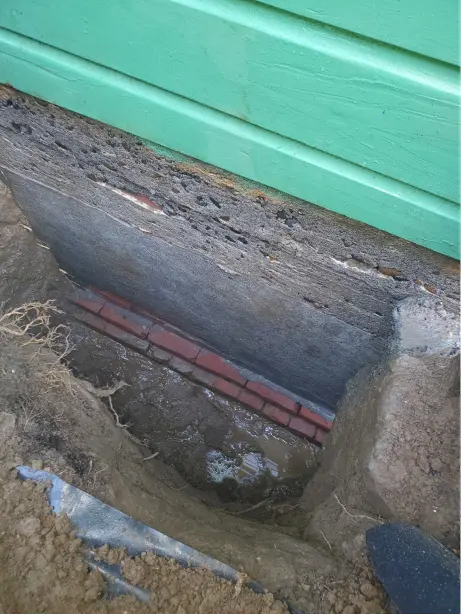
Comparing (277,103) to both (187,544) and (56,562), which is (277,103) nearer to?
(187,544)

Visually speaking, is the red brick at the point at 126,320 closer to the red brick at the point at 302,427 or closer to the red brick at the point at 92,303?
the red brick at the point at 92,303

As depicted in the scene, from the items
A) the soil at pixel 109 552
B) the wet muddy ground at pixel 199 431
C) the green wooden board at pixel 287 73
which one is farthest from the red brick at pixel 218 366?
A: the green wooden board at pixel 287 73

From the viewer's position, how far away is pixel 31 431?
2145 mm

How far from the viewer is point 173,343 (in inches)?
139

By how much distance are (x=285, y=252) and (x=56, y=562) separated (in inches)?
60.4

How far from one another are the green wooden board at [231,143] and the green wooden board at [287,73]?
0.05m

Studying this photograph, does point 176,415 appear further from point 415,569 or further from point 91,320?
point 415,569

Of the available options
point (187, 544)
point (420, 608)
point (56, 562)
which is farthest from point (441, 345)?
point (56, 562)

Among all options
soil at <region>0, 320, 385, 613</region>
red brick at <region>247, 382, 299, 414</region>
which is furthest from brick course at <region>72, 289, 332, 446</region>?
soil at <region>0, 320, 385, 613</region>

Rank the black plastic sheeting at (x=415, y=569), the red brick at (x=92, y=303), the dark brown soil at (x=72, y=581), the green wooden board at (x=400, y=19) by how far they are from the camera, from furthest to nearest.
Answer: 1. the red brick at (x=92, y=303)
2. the dark brown soil at (x=72, y=581)
3. the black plastic sheeting at (x=415, y=569)
4. the green wooden board at (x=400, y=19)

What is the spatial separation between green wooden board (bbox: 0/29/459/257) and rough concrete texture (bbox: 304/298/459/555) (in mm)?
435

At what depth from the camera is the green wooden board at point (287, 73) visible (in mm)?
1456

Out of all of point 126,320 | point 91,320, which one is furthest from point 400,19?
point 91,320

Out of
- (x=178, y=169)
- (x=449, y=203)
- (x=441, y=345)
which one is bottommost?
(x=441, y=345)
